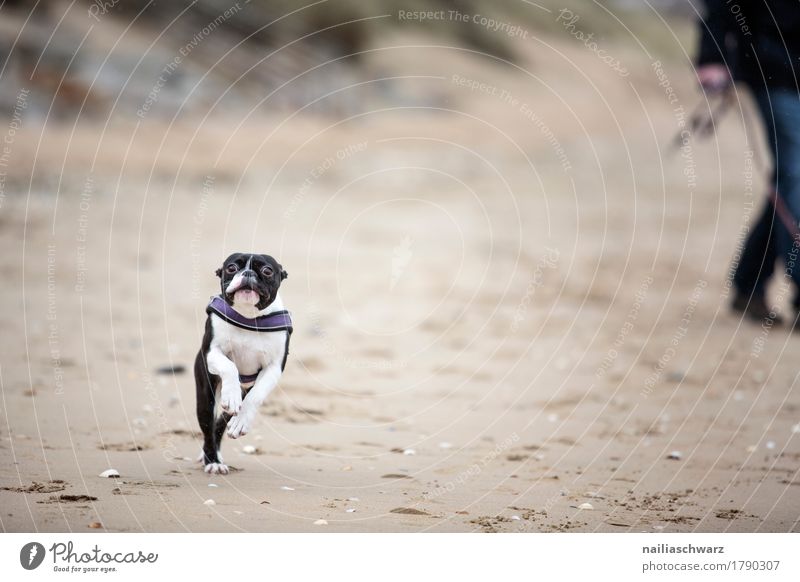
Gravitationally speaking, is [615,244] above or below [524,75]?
below

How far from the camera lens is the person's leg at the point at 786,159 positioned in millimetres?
6605

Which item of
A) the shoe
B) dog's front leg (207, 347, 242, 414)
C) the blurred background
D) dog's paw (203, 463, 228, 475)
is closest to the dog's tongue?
dog's front leg (207, 347, 242, 414)

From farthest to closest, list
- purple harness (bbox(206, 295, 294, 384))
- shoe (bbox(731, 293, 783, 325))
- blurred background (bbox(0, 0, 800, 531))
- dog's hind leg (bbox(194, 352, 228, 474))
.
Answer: shoe (bbox(731, 293, 783, 325)), blurred background (bbox(0, 0, 800, 531)), dog's hind leg (bbox(194, 352, 228, 474)), purple harness (bbox(206, 295, 294, 384))

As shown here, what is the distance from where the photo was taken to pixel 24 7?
59.0 feet

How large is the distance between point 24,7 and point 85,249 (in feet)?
33.9

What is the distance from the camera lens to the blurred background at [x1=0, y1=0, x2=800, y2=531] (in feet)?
15.0

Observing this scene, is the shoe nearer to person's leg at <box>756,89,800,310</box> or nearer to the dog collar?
person's leg at <box>756,89,800,310</box>

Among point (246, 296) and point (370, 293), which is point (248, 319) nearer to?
point (246, 296)

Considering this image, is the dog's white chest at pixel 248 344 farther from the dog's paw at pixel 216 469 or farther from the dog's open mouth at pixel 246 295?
the dog's paw at pixel 216 469

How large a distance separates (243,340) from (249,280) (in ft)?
1.01

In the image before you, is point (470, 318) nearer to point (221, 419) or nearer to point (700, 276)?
point (700, 276)

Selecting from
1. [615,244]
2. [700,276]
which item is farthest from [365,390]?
[615,244]

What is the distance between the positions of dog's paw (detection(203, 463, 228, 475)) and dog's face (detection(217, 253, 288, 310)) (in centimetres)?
93

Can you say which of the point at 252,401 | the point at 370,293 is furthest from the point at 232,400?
the point at 370,293
